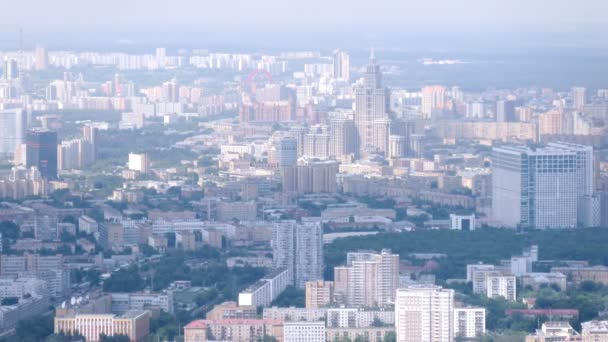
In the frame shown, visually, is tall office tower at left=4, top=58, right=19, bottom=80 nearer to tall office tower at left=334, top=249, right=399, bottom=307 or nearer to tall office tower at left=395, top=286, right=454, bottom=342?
tall office tower at left=334, top=249, right=399, bottom=307

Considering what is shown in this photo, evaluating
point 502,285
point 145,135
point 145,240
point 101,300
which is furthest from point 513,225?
point 145,135

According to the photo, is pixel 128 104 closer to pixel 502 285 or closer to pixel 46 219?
pixel 46 219

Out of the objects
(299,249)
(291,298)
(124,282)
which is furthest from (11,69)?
(291,298)

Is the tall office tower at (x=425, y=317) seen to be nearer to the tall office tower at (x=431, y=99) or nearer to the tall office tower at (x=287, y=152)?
the tall office tower at (x=287, y=152)

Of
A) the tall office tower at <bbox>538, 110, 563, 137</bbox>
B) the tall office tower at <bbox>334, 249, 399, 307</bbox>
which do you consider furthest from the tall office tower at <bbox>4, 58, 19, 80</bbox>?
A: the tall office tower at <bbox>334, 249, 399, 307</bbox>

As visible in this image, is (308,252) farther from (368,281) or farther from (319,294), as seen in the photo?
(319,294)

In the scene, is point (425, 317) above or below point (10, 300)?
above
